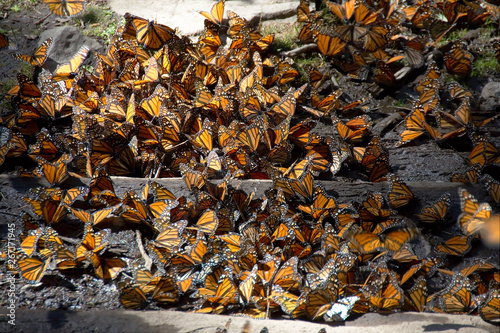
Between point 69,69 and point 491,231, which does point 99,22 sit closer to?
point 69,69

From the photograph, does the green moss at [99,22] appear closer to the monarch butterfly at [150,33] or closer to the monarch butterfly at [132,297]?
the monarch butterfly at [150,33]

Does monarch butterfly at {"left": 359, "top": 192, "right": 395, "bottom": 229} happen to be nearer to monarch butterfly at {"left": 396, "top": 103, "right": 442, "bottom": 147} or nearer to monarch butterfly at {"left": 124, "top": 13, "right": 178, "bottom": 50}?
monarch butterfly at {"left": 396, "top": 103, "right": 442, "bottom": 147}

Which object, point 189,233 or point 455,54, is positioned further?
point 455,54

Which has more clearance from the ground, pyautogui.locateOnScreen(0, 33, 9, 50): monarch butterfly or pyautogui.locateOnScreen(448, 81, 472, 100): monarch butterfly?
pyautogui.locateOnScreen(0, 33, 9, 50): monarch butterfly

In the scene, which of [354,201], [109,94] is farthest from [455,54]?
[109,94]

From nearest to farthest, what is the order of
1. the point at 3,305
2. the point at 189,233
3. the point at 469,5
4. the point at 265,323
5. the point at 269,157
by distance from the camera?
the point at 265,323
the point at 3,305
the point at 189,233
the point at 269,157
the point at 469,5

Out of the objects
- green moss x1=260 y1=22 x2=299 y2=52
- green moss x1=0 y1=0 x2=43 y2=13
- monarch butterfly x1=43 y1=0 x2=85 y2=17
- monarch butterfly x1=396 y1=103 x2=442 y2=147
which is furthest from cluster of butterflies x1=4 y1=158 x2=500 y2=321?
green moss x1=0 y1=0 x2=43 y2=13

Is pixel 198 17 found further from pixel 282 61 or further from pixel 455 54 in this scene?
pixel 455 54
